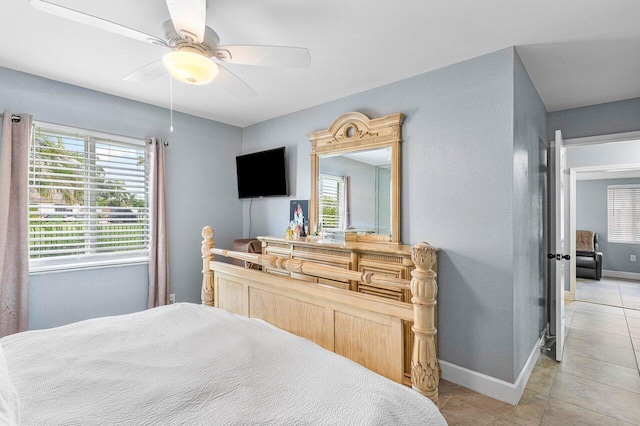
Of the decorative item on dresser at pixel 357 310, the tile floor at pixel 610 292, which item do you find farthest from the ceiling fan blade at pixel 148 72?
the tile floor at pixel 610 292

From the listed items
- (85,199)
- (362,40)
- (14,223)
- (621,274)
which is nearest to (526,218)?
(362,40)

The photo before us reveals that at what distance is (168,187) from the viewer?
3625mm

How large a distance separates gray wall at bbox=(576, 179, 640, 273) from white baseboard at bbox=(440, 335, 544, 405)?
583 centimetres

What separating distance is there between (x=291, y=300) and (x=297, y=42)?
5.61 feet

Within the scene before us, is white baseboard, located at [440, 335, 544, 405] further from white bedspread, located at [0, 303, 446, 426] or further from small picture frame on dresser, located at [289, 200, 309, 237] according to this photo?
small picture frame on dresser, located at [289, 200, 309, 237]

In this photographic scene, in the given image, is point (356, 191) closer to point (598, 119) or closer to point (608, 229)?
point (598, 119)

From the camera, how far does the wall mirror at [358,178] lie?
2.80 m

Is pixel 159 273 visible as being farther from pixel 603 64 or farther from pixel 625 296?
pixel 625 296

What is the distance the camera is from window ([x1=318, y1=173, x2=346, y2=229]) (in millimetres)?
3281

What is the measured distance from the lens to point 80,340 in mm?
1474

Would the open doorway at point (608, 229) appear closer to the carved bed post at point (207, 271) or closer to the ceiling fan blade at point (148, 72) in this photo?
the carved bed post at point (207, 271)

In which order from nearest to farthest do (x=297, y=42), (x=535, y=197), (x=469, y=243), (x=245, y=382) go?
(x=245, y=382) → (x=297, y=42) → (x=469, y=243) → (x=535, y=197)

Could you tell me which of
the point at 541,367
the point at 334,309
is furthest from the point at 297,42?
the point at 541,367

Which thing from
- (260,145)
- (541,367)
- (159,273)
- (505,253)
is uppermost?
(260,145)
